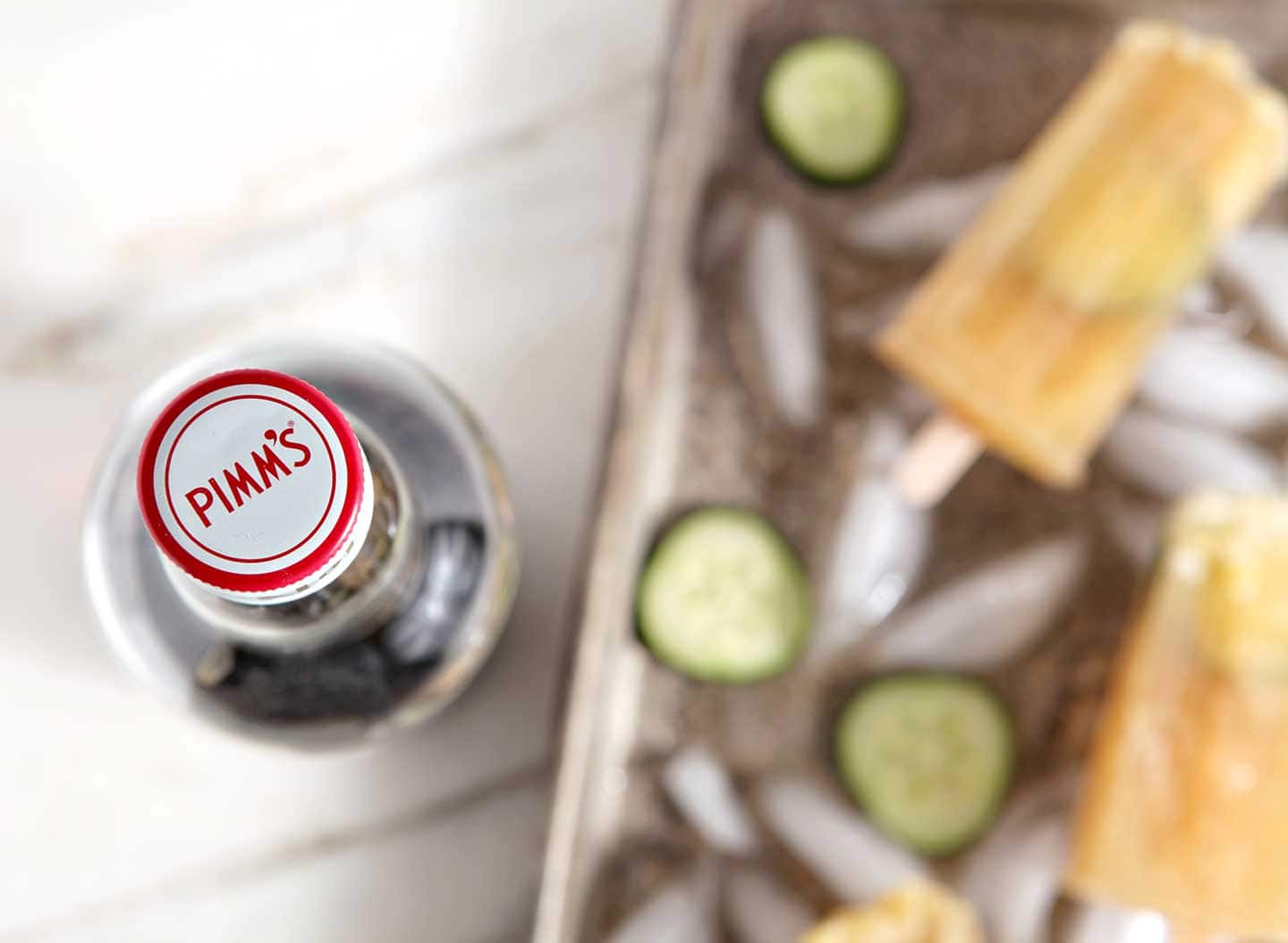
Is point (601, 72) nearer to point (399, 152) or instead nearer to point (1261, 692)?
point (399, 152)

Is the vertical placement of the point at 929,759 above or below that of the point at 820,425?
below

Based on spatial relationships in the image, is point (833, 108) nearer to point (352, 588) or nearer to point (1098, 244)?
point (1098, 244)

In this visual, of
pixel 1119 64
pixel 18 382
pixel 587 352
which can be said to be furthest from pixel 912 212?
pixel 18 382

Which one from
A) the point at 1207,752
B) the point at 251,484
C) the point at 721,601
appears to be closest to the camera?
the point at 251,484

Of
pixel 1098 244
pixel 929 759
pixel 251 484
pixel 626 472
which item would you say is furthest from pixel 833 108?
pixel 251 484

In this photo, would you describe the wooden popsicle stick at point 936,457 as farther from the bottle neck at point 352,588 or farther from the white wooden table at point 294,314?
the bottle neck at point 352,588

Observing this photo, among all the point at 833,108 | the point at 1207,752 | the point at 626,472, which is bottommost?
the point at 1207,752
